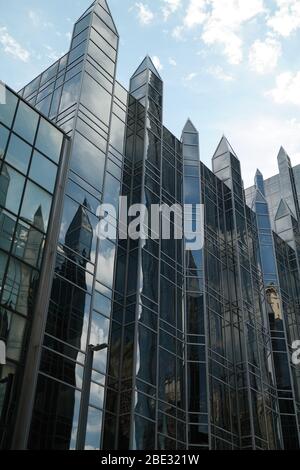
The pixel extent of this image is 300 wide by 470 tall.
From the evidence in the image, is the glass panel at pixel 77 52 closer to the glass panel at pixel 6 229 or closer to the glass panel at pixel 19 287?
the glass panel at pixel 6 229

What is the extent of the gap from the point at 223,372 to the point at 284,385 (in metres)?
5.82

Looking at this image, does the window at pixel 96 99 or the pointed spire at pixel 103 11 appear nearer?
the window at pixel 96 99

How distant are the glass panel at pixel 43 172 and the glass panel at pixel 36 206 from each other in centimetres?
39

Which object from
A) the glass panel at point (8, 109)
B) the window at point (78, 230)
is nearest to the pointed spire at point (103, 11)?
the glass panel at point (8, 109)

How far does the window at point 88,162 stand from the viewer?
24.9 metres

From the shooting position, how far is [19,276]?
1909 centimetres

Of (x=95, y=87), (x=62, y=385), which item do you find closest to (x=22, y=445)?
(x=62, y=385)

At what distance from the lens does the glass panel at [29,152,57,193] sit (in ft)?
71.4

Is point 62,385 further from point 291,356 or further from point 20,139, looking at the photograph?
point 291,356

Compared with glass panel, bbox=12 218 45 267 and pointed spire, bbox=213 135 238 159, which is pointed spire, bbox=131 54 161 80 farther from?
glass panel, bbox=12 218 45 267

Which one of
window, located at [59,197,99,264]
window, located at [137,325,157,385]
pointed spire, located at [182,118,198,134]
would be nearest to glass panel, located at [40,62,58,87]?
pointed spire, located at [182,118,198,134]

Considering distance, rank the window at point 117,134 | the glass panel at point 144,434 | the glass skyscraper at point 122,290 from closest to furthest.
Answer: the glass skyscraper at point 122,290
the glass panel at point 144,434
the window at point 117,134

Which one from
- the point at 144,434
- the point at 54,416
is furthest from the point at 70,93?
the point at 144,434

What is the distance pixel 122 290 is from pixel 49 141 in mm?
7172
